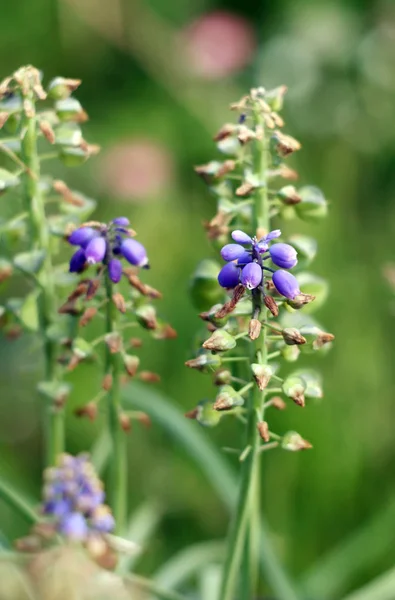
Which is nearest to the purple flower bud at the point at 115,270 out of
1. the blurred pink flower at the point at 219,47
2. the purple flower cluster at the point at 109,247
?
the purple flower cluster at the point at 109,247

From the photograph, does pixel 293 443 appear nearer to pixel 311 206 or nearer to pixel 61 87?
pixel 311 206

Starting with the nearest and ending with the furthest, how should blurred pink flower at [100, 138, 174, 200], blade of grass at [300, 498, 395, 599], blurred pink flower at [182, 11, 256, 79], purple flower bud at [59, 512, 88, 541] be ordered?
purple flower bud at [59, 512, 88, 541] < blade of grass at [300, 498, 395, 599] < blurred pink flower at [100, 138, 174, 200] < blurred pink flower at [182, 11, 256, 79]

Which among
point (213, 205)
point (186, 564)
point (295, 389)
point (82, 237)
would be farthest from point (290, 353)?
point (213, 205)

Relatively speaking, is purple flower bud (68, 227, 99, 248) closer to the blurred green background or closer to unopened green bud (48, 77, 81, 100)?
unopened green bud (48, 77, 81, 100)

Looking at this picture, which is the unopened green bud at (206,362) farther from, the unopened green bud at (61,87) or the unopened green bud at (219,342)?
the unopened green bud at (61,87)

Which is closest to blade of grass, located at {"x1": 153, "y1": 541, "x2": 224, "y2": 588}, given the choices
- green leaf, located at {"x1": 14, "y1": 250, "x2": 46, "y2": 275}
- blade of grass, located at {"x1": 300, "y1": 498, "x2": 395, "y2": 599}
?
blade of grass, located at {"x1": 300, "y1": 498, "x2": 395, "y2": 599}

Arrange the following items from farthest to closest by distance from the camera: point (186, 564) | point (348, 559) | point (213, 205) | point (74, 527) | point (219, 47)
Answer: point (219, 47) → point (213, 205) → point (348, 559) → point (186, 564) → point (74, 527)
